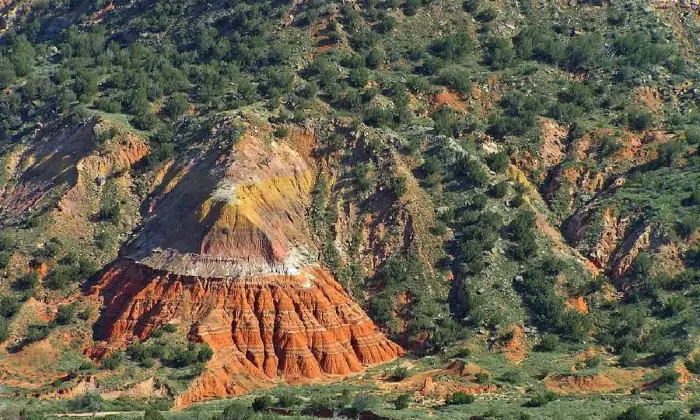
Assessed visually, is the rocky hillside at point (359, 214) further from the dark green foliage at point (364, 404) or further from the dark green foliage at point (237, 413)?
the dark green foliage at point (237, 413)

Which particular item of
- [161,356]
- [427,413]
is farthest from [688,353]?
[161,356]

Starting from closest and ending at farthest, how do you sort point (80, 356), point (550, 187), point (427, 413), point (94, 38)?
point (427, 413) → point (80, 356) → point (550, 187) → point (94, 38)

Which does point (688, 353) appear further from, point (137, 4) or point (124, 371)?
point (137, 4)

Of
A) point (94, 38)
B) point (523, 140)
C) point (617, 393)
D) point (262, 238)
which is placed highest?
point (94, 38)

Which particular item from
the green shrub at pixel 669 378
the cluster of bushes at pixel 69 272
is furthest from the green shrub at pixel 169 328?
the green shrub at pixel 669 378

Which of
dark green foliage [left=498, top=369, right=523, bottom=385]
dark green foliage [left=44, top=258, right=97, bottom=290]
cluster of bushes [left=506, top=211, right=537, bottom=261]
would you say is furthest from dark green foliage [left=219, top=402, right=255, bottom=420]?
cluster of bushes [left=506, top=211, right=537, bottom=261]

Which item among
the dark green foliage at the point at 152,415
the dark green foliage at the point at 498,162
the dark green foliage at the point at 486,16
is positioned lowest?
the dark green foliage at the point at 152,415
